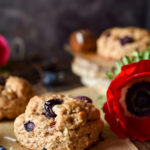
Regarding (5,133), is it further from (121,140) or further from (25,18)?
(25,18)

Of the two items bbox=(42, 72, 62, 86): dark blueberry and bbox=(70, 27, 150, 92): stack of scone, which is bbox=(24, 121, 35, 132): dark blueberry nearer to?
bbox=(70, 27, 150, 92): stack of scone

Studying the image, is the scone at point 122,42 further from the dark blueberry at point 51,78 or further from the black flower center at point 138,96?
the black flower center at point 138,96

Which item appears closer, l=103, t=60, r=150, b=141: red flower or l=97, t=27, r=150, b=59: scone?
l=103, t=60, r=150, b=141: red flower

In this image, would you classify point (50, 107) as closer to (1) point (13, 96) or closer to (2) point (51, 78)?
(1) point (13, 96)

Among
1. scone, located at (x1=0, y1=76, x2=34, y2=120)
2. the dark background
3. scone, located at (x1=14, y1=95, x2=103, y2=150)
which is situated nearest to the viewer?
scone, located at (x1=14, y1=95, x2=103, y2=150)

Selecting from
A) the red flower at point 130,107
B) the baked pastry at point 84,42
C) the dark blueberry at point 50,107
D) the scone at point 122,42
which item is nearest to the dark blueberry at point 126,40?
the scone at point 122,42

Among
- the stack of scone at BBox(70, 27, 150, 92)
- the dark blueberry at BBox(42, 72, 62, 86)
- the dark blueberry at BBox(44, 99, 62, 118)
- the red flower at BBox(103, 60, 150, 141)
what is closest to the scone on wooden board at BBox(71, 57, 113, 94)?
the stack of scone at BBox(70, 27, 150, 92)

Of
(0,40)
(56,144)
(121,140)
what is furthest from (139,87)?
(0,40)
